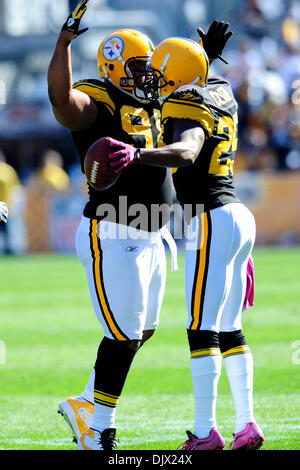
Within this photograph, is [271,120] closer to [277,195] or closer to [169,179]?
[277,195]

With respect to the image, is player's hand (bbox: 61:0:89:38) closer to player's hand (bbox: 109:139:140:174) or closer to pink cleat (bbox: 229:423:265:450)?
player's hand (bbox: 109:139:140:174)

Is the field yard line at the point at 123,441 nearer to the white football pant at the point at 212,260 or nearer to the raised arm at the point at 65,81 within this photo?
the white football pant at the point at 212,260

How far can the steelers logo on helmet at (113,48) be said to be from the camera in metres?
4.25

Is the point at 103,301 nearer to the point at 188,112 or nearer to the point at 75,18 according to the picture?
the point at 188,112

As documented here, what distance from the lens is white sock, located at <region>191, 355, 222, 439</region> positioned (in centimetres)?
393

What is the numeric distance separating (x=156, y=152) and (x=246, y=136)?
497 inches

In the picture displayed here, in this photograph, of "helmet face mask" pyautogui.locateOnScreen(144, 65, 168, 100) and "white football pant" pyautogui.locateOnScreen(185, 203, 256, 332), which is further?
"helmet face mask" pyautogui.locateOnScreen(144, 65, 168, 100)

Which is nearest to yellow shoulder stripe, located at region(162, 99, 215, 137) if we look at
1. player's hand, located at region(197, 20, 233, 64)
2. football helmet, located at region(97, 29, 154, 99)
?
football helmet, located at region(97, 29, 154, 99)

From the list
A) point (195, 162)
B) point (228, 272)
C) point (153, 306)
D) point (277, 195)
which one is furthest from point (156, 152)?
point (277, 195)

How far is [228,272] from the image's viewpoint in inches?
159

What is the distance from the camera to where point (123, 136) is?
4223mm

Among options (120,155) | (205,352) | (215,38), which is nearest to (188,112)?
(120,155)

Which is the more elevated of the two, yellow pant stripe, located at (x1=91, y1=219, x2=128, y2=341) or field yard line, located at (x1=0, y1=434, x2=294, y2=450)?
yellow pant stripe, located at (x1=91, y1=219, x2=128, y2=341)

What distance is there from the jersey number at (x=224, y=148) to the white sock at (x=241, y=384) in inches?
35.9
